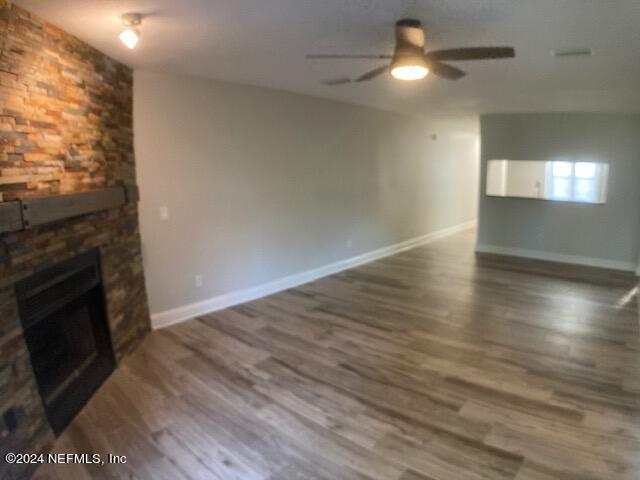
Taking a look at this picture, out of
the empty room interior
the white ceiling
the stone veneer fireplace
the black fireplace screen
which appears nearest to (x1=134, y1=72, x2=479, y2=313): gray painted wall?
the empty room interior

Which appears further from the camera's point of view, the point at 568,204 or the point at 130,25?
the point at 568,204

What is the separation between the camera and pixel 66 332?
9.44ft

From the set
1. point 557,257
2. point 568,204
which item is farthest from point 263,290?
point 568,204

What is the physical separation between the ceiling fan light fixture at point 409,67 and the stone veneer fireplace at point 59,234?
2093 mm

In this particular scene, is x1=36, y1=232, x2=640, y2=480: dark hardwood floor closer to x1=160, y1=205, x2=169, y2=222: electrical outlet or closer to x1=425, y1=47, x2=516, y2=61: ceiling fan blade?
x1=160, y1=205, x2=169, y2=222: electrical outlet

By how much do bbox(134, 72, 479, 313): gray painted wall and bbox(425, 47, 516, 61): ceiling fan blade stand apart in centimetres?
254

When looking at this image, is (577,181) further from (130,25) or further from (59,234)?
(59,234)

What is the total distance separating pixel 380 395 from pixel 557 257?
517 centimetres

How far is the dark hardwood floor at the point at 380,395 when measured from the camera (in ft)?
7.29

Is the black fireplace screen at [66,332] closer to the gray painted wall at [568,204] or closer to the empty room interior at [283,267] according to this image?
the empty room interior at [283,267]

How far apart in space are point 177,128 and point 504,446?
3700 mm

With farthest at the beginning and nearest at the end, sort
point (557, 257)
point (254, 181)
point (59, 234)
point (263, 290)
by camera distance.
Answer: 1. point (557, 257)
2. point (263, 290)
3. point (254, 181)
4. point (59, 234)

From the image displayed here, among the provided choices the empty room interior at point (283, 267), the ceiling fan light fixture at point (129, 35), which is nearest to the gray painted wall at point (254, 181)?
the empty room interior at point (283, 267)

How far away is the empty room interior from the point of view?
2.22 m
